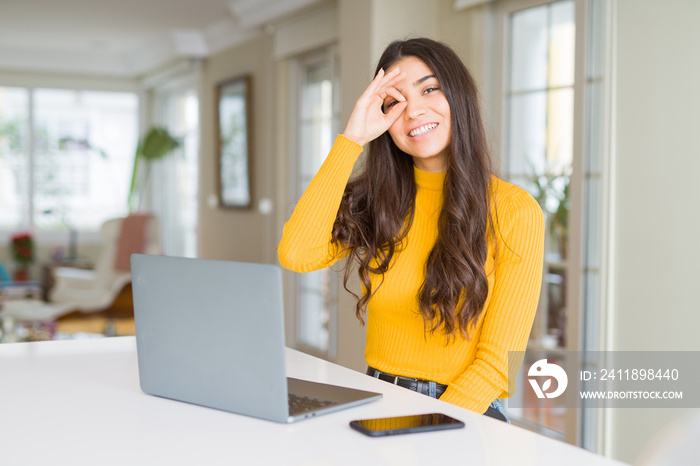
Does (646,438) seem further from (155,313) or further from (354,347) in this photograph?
(155,313)

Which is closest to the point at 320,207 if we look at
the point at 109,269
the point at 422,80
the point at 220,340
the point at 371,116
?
the point at 371,116

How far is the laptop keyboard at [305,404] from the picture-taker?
3.49ft

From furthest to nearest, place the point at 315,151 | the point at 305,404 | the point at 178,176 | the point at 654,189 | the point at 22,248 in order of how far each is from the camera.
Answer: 1. the point at 178,176
2. the point at 22,248
3. the point at 315,151
4. the point at 654,189
5. the point at 305,404

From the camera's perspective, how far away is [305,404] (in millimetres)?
1092

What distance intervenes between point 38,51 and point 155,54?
143cm

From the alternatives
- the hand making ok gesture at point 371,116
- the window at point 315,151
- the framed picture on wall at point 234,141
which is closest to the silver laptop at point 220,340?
the hand making ok gesture at point 371,116

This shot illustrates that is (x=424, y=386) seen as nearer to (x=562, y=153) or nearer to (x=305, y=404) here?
(x=305, y=404)

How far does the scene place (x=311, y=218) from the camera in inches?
60.8

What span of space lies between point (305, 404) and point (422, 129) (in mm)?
707

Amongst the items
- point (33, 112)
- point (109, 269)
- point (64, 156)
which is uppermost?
point (33, 112)

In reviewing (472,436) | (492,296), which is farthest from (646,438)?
(472,436)

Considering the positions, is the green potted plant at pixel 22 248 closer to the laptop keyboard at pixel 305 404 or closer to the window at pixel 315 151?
the window at pixel 315 151

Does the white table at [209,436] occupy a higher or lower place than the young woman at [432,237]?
lower

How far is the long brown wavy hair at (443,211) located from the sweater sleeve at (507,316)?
0.15 ft
